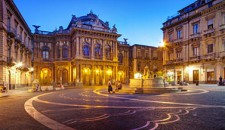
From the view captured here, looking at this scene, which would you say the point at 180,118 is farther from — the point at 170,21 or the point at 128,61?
the point at 128,61

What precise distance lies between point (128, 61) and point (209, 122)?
54.2 metres

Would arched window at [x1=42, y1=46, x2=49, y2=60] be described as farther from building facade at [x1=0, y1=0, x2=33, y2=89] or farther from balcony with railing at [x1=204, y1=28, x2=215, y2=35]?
balcony with railing at [x1=204, y1=28, x2=215, y2=35]

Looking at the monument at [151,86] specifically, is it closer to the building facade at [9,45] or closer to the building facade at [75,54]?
the building facade at [9,45]

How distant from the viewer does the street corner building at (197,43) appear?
3378 cm

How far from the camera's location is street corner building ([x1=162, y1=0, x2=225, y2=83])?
3378 cm

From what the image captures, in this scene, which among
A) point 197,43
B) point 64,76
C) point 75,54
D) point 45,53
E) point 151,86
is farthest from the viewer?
point 45,53

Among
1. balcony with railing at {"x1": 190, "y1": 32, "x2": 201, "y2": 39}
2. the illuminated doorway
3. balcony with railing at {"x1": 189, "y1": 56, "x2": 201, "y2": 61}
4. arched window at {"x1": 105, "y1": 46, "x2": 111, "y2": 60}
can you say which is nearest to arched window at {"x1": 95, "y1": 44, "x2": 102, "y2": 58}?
arched window at {"x1": 105, "y1": 46, "x2": 111, "y2": 60}

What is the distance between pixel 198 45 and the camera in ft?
125

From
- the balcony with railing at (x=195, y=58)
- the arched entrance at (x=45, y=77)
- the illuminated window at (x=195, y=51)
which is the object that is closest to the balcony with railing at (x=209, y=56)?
the balcony with railing at (x=195, y=58)

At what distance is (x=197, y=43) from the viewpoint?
38.2 metres

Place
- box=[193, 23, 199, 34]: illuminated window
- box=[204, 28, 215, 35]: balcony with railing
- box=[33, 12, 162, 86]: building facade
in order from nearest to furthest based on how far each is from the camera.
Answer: box=[204, 28, 215, 35]: balcony with railing < box=[193, 23, 199, 34]: illuminated window < box=[33, 12, 162, 86]: building facade

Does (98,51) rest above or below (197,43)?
below

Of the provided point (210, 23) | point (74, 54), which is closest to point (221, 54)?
point (210, 23)

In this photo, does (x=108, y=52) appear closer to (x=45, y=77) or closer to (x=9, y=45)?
(x=45, y=77)
